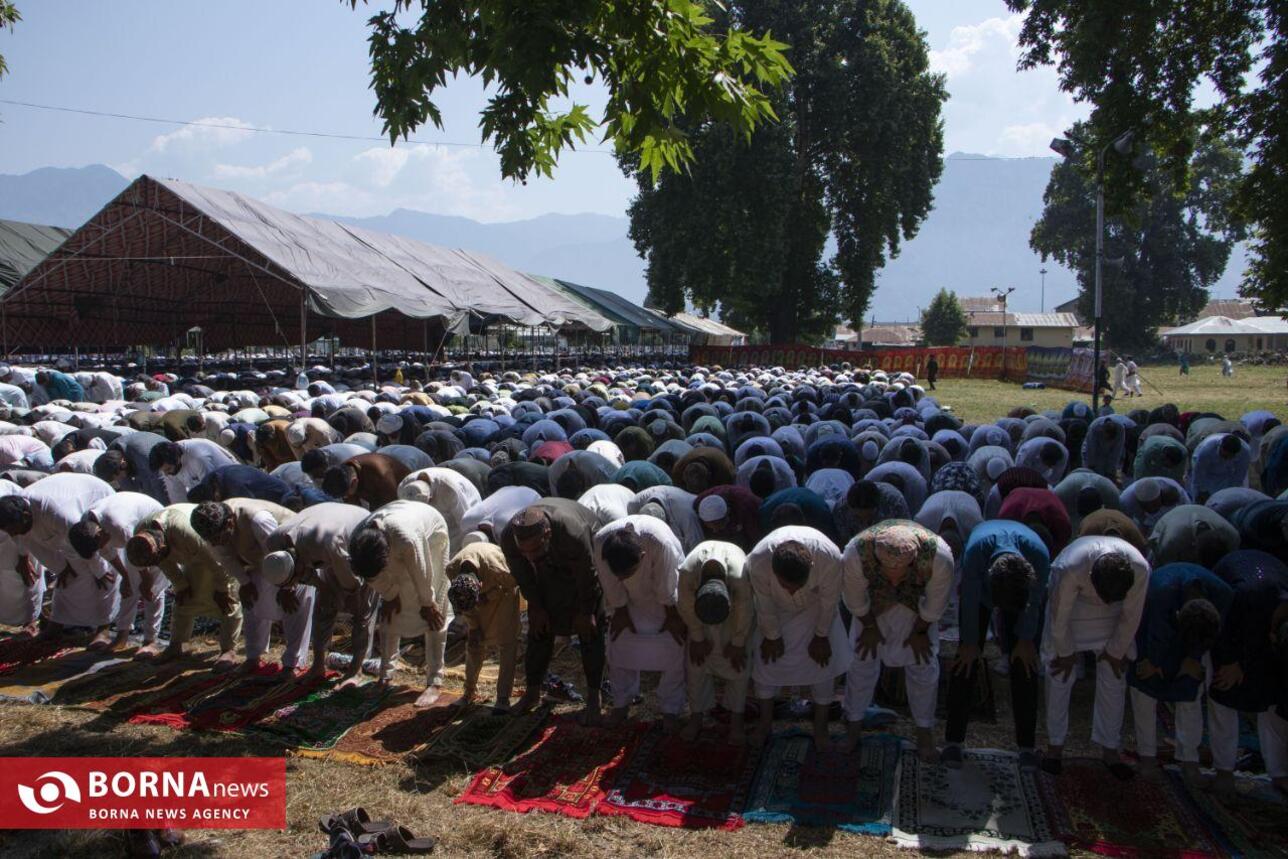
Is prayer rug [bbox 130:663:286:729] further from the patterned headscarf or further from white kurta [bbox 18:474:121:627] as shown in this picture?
the patterned headscarf

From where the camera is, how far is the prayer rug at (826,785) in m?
4.30

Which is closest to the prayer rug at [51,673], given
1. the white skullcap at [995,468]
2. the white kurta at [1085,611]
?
the white kurta at [1085,611]

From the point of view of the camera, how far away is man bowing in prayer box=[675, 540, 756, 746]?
195 inches

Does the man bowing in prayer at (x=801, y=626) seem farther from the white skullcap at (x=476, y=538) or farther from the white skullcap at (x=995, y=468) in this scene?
the white skullcap at (x=995, y=468)

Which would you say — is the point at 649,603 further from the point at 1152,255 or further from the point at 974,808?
the point at 1152,255

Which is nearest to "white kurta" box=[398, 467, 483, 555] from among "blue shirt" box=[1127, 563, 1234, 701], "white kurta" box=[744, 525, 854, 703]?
"white kurta" box=[744, 525, 854, 703]

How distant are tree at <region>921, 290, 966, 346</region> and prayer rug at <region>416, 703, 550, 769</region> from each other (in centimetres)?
6269

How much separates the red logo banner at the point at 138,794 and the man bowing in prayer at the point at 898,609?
307 cm

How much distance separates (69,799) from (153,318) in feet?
82.0

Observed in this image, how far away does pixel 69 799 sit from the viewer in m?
4.35

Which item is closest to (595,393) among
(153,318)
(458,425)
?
(458,425)

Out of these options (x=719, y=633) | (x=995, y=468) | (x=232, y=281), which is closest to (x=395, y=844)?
(x=719, y=633)

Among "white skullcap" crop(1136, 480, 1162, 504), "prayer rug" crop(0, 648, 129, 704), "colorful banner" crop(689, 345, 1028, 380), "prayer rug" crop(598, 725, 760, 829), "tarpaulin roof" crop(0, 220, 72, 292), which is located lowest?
"prayer rug" crop(0, 648, 129, 704)

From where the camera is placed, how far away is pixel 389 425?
1052 cm
